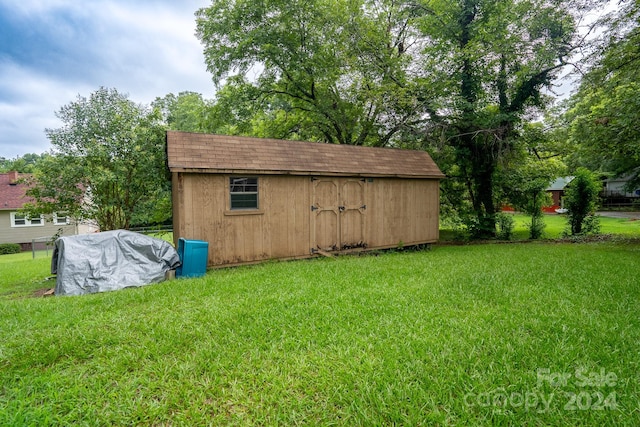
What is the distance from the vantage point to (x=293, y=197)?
748cm

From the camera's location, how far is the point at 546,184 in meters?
12.4

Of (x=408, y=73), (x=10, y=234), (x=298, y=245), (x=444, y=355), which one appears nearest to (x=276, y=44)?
(x=408, y=73)

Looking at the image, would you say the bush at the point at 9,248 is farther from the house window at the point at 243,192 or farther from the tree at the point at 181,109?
the house window at the point at 243,192

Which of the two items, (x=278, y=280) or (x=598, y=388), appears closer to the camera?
(x=598, y=388)

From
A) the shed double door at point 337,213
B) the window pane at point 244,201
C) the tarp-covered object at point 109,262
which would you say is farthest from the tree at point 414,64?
the tarp-covered object at point 109,262

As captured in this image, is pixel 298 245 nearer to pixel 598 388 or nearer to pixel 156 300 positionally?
pixel 156 300

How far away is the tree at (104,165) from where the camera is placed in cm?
793

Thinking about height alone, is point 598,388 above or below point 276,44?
below

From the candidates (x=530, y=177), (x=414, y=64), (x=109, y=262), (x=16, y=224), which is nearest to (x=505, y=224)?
(x=530, y=177)

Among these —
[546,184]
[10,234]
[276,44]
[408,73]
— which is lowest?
[10,234]

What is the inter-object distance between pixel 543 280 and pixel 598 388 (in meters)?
3.48

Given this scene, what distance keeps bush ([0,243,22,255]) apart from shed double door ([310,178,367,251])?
2057 cm

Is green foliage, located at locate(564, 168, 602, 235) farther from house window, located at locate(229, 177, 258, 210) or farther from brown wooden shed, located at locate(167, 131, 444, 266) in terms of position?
house window, located at locate(229, 177, 258, 210)

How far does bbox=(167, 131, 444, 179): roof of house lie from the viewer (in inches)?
251
